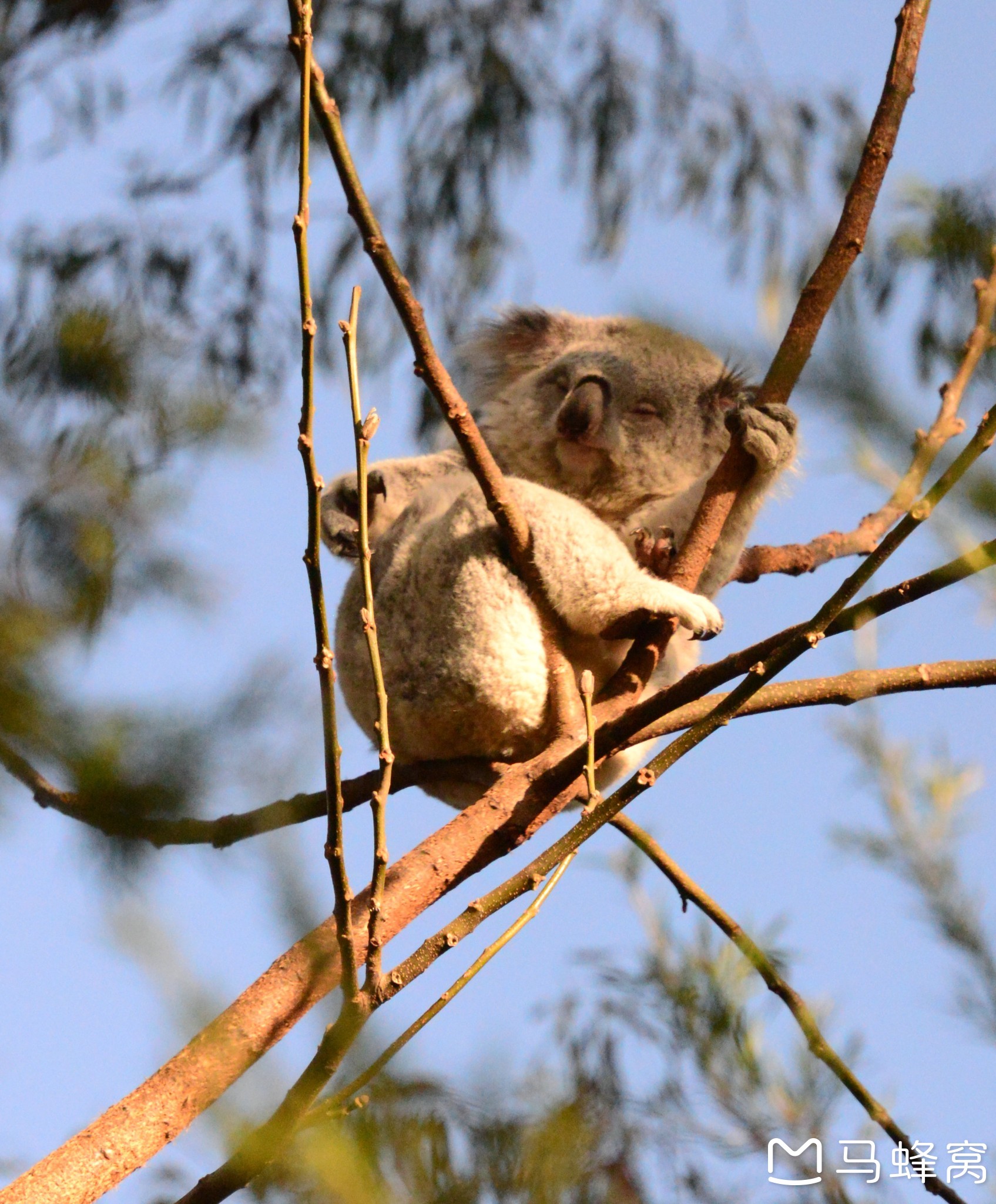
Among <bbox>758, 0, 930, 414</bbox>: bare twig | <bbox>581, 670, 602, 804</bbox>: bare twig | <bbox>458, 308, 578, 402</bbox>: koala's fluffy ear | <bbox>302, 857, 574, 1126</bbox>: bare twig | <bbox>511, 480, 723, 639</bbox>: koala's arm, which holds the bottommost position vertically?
<bbox>302, 857, 574, 1126</bbox>: bare twig

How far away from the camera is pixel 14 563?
1.08 metres

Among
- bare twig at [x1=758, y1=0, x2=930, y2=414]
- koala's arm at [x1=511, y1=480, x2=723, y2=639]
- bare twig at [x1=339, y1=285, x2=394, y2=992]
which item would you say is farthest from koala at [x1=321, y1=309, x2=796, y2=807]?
bare twig at [x1=339, y1=285, x2=394, y2=992]

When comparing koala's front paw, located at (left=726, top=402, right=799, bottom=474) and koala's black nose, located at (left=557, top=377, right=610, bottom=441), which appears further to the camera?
koala's black nose, located at (left=557, top=377, right=610, bottom=441)

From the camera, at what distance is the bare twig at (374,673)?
4.61ft

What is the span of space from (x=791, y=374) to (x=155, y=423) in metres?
1.28

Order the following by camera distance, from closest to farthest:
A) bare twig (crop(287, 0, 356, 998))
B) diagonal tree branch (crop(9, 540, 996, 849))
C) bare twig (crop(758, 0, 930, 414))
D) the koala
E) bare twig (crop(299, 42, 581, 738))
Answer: diagonal tree branch (crop(9, 540, 996, 849)) < bare twig (crop(287, 0, 356, 998)) < bare twig (crop(299, 42, 581, 738)) < bare twig (crop(758, 0, 930, 414)) < the koala

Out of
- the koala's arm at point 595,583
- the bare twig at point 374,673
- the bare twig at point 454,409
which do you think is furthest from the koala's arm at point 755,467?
the bare twig at point 374,673

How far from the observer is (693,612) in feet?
7.36

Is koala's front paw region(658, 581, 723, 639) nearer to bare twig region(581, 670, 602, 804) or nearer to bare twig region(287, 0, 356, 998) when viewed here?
bare twig region(581, 670, 602, 804)

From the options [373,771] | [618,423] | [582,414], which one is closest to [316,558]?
[373,771]

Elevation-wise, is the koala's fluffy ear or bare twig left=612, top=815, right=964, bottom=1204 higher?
the koala's fluffy ear

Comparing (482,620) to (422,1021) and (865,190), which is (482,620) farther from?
(422,1021)

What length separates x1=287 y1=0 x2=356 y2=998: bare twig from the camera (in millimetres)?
1343

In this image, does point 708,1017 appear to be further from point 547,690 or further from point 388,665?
point 388,665
